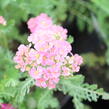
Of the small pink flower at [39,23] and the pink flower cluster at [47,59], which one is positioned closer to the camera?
the pink flower cluster at [47,59]

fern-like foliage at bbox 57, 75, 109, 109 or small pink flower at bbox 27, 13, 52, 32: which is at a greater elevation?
small pink flower at bbox 27, 13, 52, 32

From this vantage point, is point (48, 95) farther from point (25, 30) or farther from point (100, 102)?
point (25, 30)

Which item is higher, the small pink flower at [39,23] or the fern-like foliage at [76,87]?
the small pink flower at [39,23]

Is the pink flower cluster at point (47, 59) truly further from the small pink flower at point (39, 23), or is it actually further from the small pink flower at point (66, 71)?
the small pink flower at point (39, 23)

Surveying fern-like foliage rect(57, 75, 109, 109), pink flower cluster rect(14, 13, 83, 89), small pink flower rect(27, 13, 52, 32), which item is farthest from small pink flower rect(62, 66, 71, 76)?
small pink flower rect(27, 13, 52, 32)

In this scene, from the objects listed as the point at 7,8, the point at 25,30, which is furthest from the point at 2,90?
the point at 25,30

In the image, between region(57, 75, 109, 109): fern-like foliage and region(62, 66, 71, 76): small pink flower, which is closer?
region(62, 66, 71, 76): small pink flower

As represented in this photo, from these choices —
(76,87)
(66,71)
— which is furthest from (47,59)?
(76,87)

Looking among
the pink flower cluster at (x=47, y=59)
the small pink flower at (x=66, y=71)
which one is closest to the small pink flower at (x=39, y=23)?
the pink flower cluster at (x=47, y=59)

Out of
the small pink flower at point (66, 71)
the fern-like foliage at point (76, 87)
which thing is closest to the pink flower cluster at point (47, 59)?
the small pink flower at point (66, 71)

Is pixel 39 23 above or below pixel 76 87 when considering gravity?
above

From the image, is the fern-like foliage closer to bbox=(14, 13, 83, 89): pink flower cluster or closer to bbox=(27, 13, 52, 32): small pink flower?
bbox=(14, 13, 83, 89): pink flower cluster

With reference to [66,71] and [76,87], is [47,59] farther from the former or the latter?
[76,87]

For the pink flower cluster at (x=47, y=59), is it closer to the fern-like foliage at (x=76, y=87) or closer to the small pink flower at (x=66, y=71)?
the small pink flower at (x=66, y=71)
